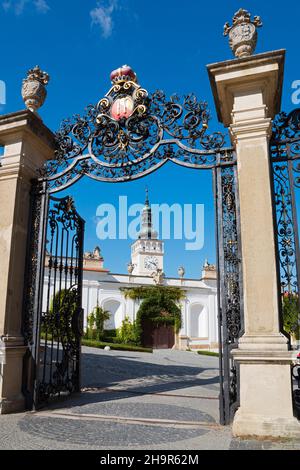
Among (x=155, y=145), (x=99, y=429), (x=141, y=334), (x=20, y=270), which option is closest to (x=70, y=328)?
(x=20, y=270)

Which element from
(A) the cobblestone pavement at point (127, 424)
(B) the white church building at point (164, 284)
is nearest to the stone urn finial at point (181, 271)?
(B) the white church building at point (164, 284)

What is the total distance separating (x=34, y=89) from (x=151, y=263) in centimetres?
5578

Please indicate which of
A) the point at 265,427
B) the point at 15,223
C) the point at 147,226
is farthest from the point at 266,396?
the point at 147,226

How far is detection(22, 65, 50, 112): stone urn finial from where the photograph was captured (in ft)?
23.9

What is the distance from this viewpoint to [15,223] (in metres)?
6.75

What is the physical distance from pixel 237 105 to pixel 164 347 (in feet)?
111

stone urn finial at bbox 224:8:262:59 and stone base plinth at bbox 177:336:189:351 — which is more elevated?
stone urn finial at bbox 224:8:262:59

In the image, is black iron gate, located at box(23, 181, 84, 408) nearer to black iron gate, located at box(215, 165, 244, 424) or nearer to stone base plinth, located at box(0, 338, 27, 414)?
stone base plinth, located at box(0, 338, 27, 414)

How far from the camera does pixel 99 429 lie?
5094 millimetres

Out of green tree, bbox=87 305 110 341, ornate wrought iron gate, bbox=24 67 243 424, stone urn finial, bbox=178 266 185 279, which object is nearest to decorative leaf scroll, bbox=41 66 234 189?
ornate wrought iron gate, bbox=24 67 243 424

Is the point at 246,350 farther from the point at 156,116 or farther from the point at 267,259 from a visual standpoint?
the point at 156,116

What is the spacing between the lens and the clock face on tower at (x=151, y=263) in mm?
62281

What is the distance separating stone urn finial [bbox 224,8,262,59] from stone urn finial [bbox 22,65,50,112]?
3506 mm

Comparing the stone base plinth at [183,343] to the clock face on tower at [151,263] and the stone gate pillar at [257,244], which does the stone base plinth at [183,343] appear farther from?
the stone gate pillar at [257,244]
